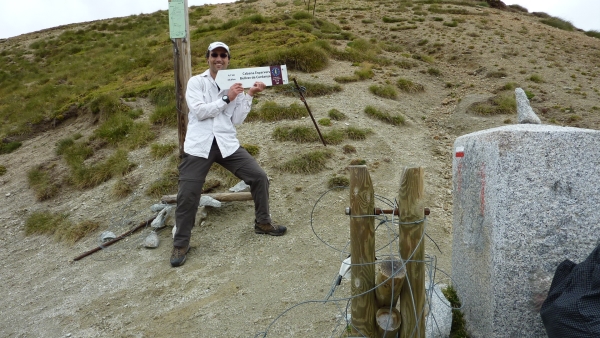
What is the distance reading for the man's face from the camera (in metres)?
5.22

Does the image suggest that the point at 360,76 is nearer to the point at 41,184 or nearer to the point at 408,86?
the point at 408,86

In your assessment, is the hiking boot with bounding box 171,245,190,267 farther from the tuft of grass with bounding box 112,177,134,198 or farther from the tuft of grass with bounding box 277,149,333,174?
the tuft of grass with bounding box 112,177,134,198

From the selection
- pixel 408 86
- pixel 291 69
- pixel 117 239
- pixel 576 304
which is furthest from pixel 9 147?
pixel 576 304

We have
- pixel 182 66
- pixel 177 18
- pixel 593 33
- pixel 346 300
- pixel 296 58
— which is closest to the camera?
pixel 346 300

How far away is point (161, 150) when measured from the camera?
893 centimetres

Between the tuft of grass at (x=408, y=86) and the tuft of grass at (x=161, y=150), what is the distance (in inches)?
322

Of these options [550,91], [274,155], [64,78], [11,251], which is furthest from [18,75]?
[550,91]

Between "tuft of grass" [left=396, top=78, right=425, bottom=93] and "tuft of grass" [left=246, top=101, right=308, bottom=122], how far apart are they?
196 inches

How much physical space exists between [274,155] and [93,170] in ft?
13.9

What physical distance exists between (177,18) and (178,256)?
3.56 meters

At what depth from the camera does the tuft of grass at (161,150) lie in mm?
8883

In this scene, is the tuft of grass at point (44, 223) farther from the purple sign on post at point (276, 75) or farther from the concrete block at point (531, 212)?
the concrete block at point (531, 212)

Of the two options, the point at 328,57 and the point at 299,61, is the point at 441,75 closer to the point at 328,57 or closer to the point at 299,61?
the point at 328,57

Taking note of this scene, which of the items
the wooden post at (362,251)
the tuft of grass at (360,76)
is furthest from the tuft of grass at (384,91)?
the wooden post at (362,251)
